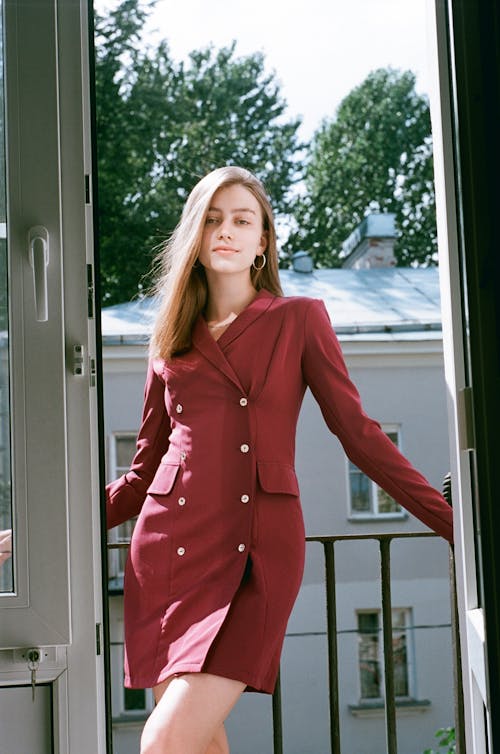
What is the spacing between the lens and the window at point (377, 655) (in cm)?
1596

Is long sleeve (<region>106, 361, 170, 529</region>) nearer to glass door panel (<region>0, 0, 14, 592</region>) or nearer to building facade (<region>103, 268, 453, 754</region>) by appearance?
glass door panel (<region>0, 0, 14, 592</region>)

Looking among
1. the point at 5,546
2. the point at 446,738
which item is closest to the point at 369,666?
the point at 446,738

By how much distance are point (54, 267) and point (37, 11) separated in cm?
42

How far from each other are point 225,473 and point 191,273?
422 mm

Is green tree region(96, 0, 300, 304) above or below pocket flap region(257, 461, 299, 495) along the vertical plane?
above

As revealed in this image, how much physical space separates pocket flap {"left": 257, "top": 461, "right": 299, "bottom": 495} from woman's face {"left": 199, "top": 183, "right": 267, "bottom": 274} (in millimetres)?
389

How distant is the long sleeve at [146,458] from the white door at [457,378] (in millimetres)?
610

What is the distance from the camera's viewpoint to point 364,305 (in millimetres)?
14086

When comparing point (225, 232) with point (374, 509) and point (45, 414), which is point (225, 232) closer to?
point (45, 414)

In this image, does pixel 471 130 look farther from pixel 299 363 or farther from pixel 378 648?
pixel 378 648

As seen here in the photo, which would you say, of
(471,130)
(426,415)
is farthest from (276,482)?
(426,415)

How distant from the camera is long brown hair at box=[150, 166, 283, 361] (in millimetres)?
1930

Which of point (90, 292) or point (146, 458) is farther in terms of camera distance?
point (146, 458)

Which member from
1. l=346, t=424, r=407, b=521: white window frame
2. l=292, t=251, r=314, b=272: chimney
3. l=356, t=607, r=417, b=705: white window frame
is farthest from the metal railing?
l=356, t=607, r=417, b=705: white window frame
